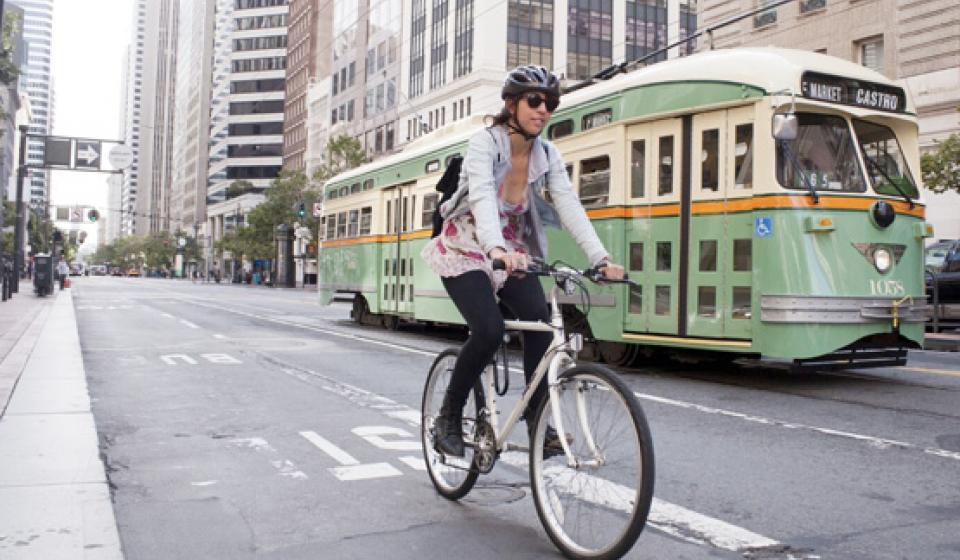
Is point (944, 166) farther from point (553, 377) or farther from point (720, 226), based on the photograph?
point (553, 377)

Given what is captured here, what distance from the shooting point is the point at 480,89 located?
59438mm

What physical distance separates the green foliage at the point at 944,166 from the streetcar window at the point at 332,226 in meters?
14.5

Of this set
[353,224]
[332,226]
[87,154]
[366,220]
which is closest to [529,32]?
[87,154]

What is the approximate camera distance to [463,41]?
61.6 m

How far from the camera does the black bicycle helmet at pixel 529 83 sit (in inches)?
159

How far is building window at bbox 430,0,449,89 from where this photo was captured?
211ft

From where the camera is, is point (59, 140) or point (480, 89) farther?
point (480, 89)

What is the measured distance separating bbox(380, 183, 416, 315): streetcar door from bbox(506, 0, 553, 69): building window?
148ft

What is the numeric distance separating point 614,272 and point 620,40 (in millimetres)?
64220

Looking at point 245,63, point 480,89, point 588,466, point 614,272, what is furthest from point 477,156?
point 245,63

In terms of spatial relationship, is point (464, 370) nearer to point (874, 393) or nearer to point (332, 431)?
point (332, 431)

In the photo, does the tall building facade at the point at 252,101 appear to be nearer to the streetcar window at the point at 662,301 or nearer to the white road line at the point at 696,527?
the streetcar window at the point at 662,301

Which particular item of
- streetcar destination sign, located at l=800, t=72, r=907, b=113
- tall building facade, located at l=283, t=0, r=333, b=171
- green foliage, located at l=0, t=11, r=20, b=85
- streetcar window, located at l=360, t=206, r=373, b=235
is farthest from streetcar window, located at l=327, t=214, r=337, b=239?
tall building facade, located at l=283, t=0, r=333, b=171

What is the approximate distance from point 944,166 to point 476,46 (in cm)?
4078
